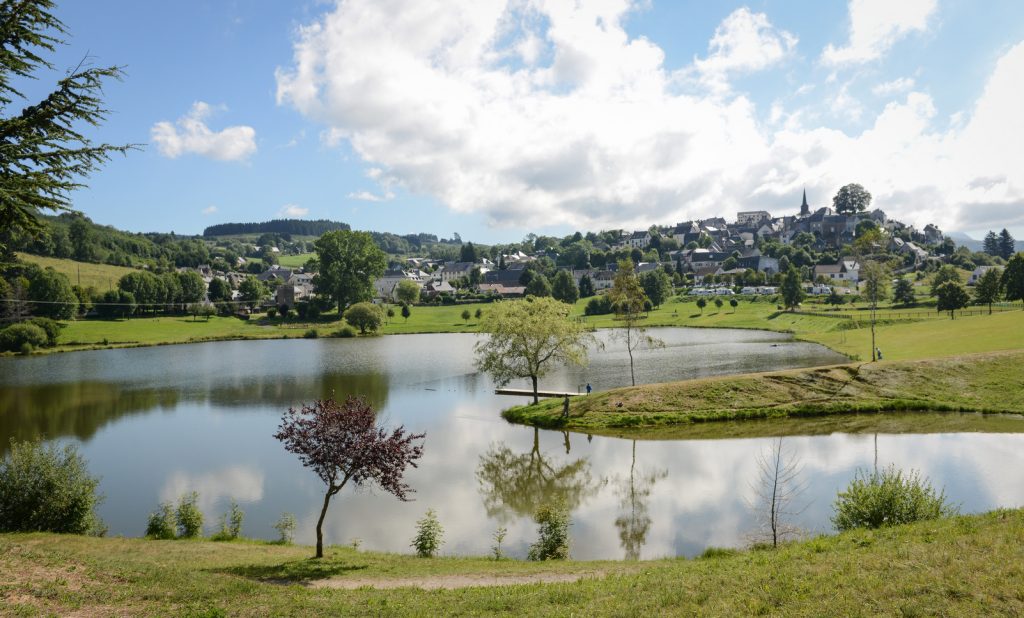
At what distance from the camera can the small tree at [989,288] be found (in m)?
74.9

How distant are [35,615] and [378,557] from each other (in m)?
9.47

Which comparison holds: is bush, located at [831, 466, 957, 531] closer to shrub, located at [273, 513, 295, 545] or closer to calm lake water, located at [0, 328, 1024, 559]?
calm lake water, located at [0, 328, 1024, 559]

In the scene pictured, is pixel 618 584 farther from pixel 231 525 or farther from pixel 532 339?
pixel 532 339

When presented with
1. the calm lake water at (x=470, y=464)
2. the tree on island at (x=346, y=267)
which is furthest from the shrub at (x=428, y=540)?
the tree on island at (x=346, y=267)

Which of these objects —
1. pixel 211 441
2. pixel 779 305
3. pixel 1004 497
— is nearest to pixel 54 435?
pixel 211 441

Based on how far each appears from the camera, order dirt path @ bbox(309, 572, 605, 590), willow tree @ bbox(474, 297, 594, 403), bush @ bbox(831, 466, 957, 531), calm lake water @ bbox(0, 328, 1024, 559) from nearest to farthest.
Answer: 1. dirt path @ bbox(309, 572, 605, 590)
2. bush @ bbox(831, 466, 957, 531)
3. calm lake water @ bbox(0, 328, 1024, 559)
4. willow tree @ bbox(474, 297, 594, 403)

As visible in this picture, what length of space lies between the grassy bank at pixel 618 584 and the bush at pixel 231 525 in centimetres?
536

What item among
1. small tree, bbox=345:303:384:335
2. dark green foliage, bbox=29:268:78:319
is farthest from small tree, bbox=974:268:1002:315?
dark green foliage, bbox=29:268:78:319

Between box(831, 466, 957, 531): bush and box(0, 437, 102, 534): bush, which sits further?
box(0, 437, 102, 534): bush

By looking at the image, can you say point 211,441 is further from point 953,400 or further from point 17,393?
point 953,400

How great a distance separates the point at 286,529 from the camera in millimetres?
22312

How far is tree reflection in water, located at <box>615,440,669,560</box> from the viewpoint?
64.9 ft

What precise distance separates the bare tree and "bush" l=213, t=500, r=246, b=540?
19205 mm

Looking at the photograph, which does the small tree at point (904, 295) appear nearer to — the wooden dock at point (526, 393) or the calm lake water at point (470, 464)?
the calm lake water at point (470, 464)
